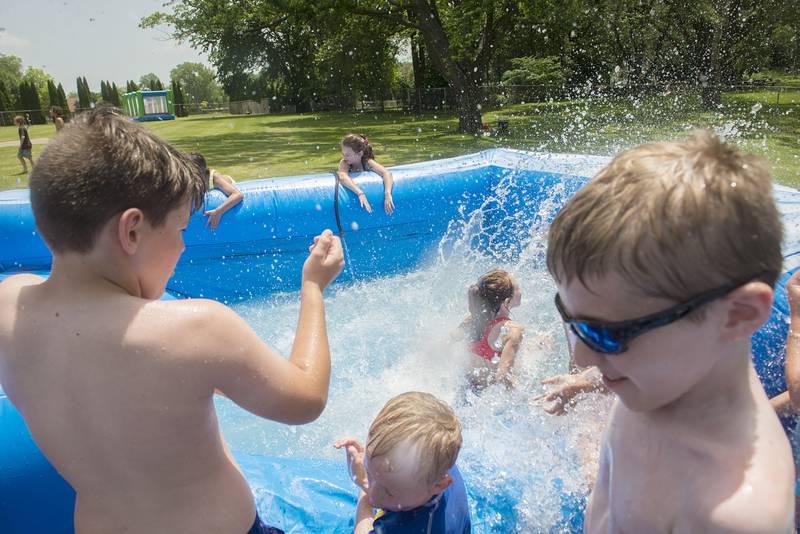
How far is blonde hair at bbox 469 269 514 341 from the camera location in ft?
12.5

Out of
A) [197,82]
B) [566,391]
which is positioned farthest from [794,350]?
[197,82]

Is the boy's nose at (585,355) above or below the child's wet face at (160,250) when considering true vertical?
below

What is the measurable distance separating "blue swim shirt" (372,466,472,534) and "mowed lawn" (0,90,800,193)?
326 inches

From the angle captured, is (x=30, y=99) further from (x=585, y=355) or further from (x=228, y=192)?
(x=585, y=355)

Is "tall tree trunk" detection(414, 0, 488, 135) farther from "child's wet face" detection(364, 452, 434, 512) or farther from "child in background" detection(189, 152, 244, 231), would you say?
"child's wet face" detection(364, 452, 434, 512)

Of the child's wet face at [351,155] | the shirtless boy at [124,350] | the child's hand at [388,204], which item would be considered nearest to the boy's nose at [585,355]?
the shirtless boy at [124,350]

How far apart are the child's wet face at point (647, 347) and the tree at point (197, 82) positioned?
110982 millimetres

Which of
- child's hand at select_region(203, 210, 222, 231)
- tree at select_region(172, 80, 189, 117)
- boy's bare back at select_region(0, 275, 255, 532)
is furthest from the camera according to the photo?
tree at select_region(172, 80, 189, 117)

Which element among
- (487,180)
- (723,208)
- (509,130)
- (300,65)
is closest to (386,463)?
(723,208)

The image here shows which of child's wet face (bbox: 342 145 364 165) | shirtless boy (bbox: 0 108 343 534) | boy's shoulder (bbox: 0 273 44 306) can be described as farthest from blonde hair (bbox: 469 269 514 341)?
child's wet face (bbox: 342 145 364 165)

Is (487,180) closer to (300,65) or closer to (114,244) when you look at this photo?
(114,244)

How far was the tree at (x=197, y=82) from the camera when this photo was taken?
342 ft

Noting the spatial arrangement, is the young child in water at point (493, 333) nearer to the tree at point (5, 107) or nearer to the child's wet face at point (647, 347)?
the child's wet face at point (647, 347)

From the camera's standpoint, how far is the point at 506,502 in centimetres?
246
